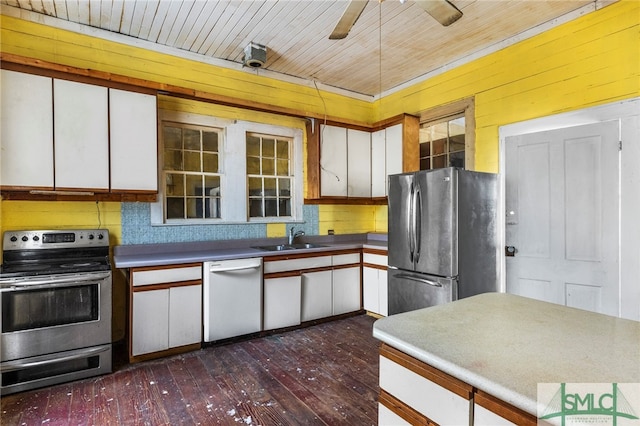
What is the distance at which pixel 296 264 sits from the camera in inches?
148

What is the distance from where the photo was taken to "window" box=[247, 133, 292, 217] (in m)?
4.18

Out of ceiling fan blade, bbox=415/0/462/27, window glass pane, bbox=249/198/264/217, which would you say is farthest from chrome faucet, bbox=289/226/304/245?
ceiling fan blade, bbox=415/0/462/27

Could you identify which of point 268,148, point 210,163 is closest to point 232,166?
point 210,163

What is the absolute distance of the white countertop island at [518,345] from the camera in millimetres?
884

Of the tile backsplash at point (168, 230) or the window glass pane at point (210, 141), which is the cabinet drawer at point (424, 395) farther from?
the window glass pane at point (210, 141)

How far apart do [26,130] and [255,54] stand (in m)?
2.11

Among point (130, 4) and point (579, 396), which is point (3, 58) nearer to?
point (130, 4)

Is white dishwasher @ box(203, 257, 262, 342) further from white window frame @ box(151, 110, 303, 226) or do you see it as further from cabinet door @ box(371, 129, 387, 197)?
cabinet door @ box(371, 129, 387, 197)

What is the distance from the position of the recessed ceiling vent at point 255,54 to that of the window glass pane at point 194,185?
54.0 inches

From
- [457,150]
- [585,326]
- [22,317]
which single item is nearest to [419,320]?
[585,326]

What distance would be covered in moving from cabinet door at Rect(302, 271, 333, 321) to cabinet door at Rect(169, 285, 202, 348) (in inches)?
45.8

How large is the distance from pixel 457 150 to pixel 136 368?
3.91 metres

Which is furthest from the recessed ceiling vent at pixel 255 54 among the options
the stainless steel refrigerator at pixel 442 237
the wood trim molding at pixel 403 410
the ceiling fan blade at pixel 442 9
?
the wood trim molding at pixel 403 410

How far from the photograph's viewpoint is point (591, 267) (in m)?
2.73
